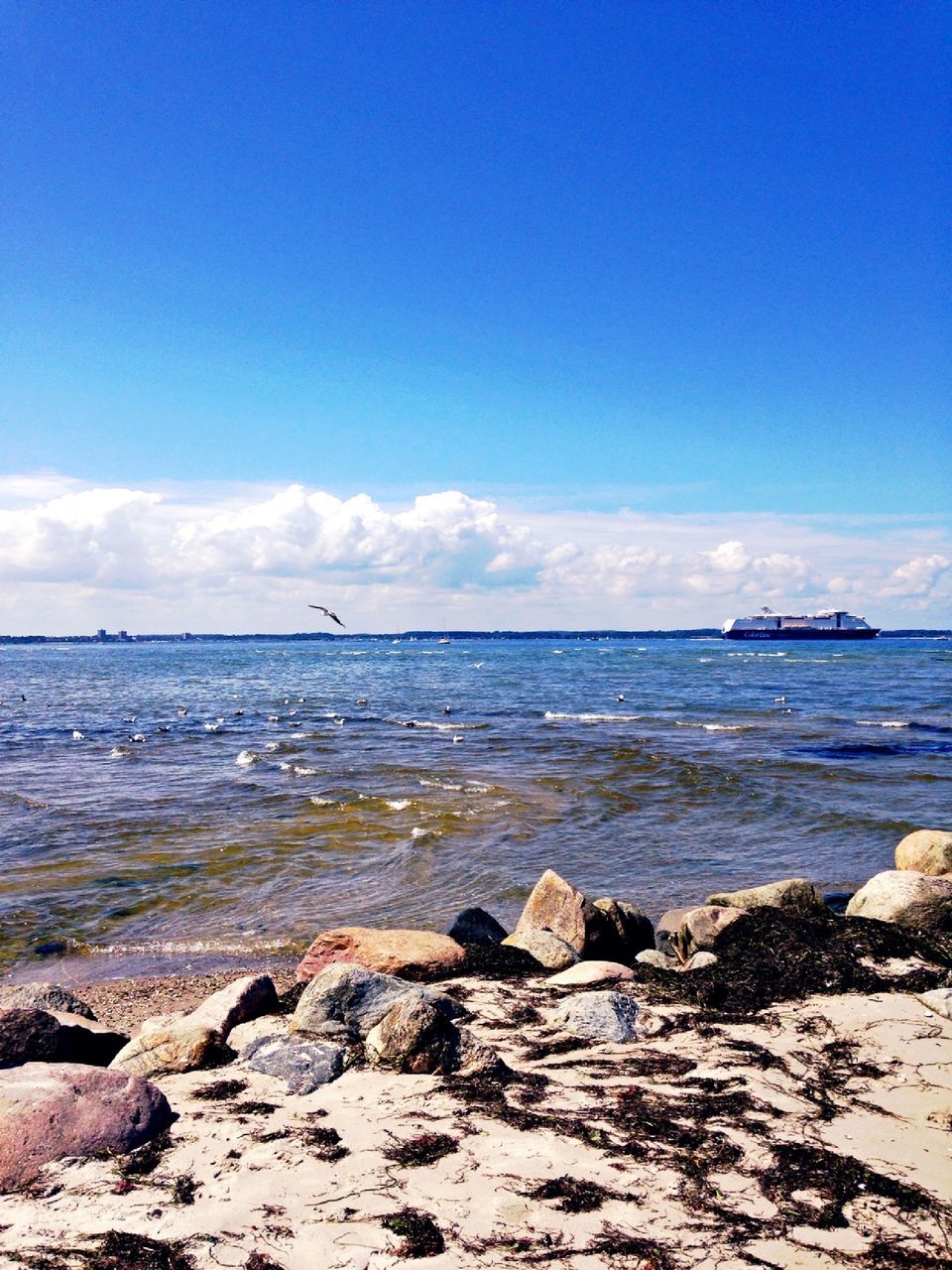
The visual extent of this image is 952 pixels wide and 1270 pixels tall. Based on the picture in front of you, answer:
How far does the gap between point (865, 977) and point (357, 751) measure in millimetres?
21804

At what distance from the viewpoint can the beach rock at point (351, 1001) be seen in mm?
6879

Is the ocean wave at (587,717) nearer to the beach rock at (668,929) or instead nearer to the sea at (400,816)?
the sea at (400,816)

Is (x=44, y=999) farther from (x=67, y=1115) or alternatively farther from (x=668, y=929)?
(x=668, y=929)

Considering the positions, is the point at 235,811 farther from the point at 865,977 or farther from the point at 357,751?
the point at 865,977

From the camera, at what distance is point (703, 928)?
31.3ft

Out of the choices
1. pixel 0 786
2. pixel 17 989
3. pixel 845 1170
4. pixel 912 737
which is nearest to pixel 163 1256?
pixel 845 1170

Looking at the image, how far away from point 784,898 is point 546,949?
3365 millimetres

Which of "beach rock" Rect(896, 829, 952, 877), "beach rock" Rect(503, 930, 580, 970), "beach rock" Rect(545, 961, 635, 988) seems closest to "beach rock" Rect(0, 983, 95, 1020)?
"beach rock" Rect(503, 930, 580, 970)

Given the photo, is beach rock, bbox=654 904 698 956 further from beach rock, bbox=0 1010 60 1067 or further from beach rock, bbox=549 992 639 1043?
beach rock, bbox=0 1010 60 1067

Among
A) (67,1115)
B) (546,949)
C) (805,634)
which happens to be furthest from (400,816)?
(805,634)

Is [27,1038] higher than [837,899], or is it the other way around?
[27,1038]

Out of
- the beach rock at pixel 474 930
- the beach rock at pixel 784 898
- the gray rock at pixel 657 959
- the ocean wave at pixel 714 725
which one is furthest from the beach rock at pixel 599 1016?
the ocean wave at pixel 714 725

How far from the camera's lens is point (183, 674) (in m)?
78.3

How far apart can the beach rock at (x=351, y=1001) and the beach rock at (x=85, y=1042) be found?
1.53 m
